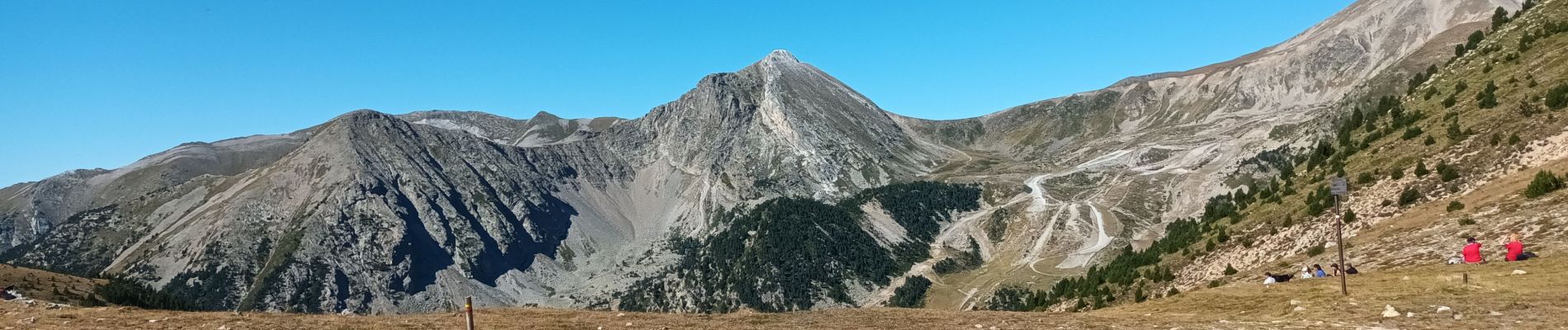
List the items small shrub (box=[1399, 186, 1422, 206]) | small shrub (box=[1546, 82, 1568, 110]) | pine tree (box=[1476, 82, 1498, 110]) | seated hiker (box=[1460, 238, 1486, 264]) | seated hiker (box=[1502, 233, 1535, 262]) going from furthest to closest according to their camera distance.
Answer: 1. pine tree (box=[1476, 82, 1498, 110])
2. small shrub (box=[1399, 186, 1422, 206])
3. small shrub (box=[1546, 82, 1568, 110])
4. seated hiker (box=[1460, 238, 1486, 264])
5. seated hiker (box=[1502, 233, 1535, 262])

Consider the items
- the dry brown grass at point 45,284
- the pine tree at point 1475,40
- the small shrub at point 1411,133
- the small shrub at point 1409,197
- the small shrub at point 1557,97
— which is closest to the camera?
the small shrub at point 1557,97

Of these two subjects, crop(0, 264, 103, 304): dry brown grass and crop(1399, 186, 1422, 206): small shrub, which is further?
crop(0, 264, 103, 304): dry brown grass

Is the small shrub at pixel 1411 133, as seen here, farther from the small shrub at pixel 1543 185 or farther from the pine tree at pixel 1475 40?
the pine tree at pixel 1475 40

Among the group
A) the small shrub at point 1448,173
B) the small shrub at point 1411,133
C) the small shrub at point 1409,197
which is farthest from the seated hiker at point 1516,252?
the small shrub at point 1411,133

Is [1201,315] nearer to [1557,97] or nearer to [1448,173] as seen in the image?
[1448,173]

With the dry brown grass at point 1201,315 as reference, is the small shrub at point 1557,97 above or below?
above

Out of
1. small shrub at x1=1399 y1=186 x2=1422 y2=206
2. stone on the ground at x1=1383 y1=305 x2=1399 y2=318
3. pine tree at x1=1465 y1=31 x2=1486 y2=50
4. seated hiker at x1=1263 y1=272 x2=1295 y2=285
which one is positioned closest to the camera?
stone on the ground at x1=1383 y1=305 x2=1399 y2=318

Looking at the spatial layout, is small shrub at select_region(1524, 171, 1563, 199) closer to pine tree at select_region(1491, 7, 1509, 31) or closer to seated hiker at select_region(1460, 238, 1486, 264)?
seated hiker at select_region(1460, 238, 1486, 264)

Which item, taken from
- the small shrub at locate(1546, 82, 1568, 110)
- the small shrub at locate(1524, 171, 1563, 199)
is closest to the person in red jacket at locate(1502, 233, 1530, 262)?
the small shrub at locate(1524, 171, 1563, 199)

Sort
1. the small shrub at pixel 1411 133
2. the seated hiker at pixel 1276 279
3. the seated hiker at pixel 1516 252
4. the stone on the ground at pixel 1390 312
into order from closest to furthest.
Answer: the stone on the ground at pixel 1390 312, the seated hiker at pixel 1516 252, the seated hiker at pixel 1276 279, the small shrub at pixel 1411 133

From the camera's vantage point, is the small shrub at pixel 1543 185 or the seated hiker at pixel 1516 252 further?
the small shrub at pixel 1543 185

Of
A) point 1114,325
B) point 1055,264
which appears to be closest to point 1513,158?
point 1114,325

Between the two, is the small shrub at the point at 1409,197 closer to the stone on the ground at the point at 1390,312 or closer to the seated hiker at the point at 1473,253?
the seated hiker at the point at 1473,253

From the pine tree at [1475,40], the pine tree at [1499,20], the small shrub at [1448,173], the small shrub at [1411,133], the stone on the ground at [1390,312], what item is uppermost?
the pine tree at [1499,20]
